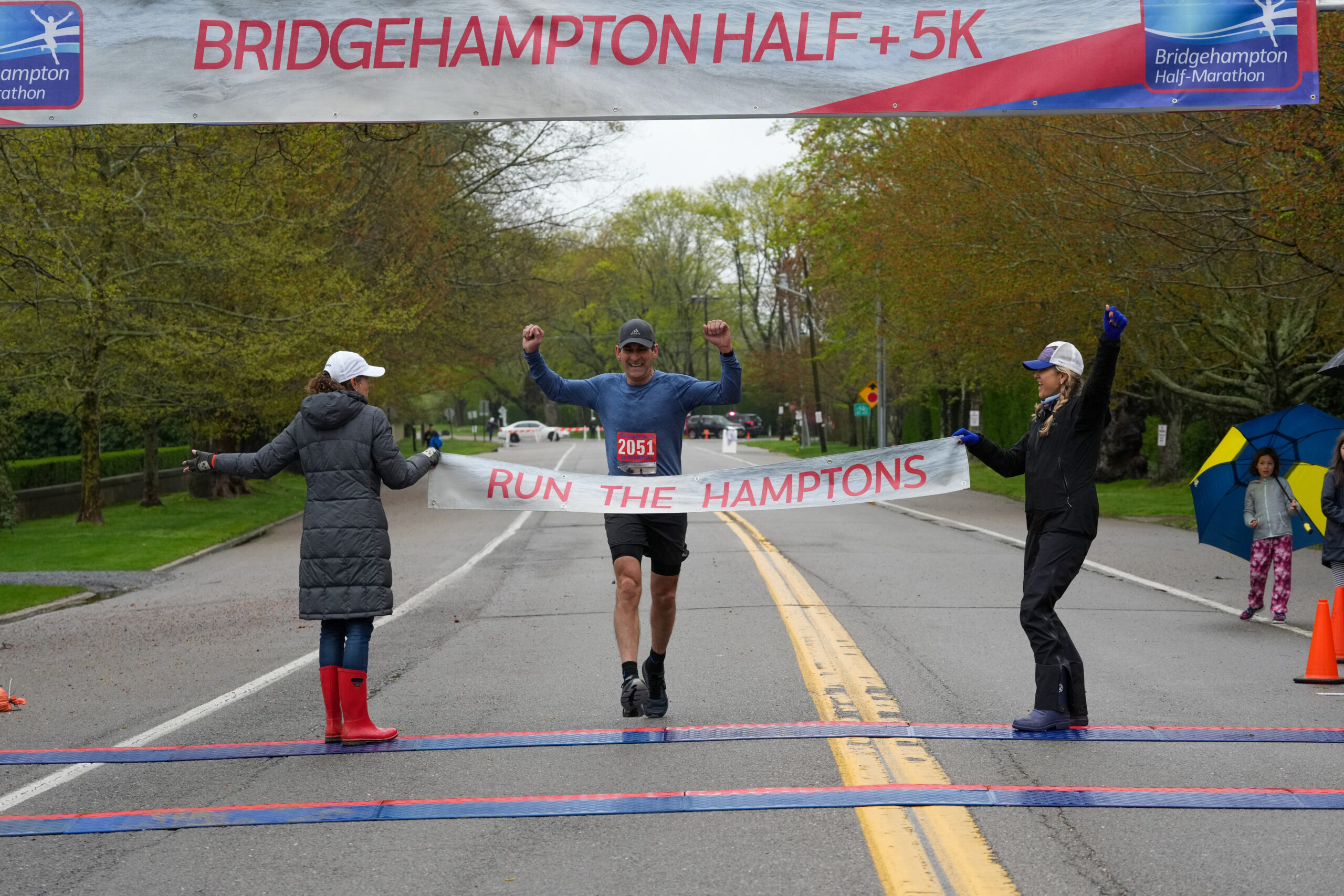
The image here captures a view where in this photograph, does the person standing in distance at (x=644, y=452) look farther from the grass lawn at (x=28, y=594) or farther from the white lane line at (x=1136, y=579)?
the grass lawn at (x=28, y=594)

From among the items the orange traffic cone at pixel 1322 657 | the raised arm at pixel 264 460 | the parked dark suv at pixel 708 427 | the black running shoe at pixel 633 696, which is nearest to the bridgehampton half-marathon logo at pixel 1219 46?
the orange traffic cone at pixel 1322 657

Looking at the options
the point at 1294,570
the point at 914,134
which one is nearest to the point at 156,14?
the point at 1294,570

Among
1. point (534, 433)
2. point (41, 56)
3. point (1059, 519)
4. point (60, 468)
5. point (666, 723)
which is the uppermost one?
point (41, 56)

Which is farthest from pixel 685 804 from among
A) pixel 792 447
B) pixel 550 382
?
pixel 792 447

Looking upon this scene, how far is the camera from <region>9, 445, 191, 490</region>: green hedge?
2898 cm

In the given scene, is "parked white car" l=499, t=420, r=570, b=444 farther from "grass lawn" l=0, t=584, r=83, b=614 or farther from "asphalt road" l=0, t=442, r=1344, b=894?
"asphalt road" l=0, t=442, r=1344, b=894

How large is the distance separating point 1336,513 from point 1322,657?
5.84 feet

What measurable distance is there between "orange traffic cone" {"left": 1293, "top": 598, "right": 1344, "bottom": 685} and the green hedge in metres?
21.3

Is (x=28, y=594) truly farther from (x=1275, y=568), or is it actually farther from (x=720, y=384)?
(x=1275, y=568)

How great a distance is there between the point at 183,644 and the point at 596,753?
586 centimetres

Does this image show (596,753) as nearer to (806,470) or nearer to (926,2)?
(806,470)

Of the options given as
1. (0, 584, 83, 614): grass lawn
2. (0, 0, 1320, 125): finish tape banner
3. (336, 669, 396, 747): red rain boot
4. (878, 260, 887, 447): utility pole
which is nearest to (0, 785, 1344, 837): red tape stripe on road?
(336, 669, 396, 747): red rain boot

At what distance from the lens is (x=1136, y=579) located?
48.2 feet

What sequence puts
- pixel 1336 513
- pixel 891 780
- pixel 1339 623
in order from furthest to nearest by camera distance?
pixel 1336 513 → pixel 1339 623 → pixel 891 780
